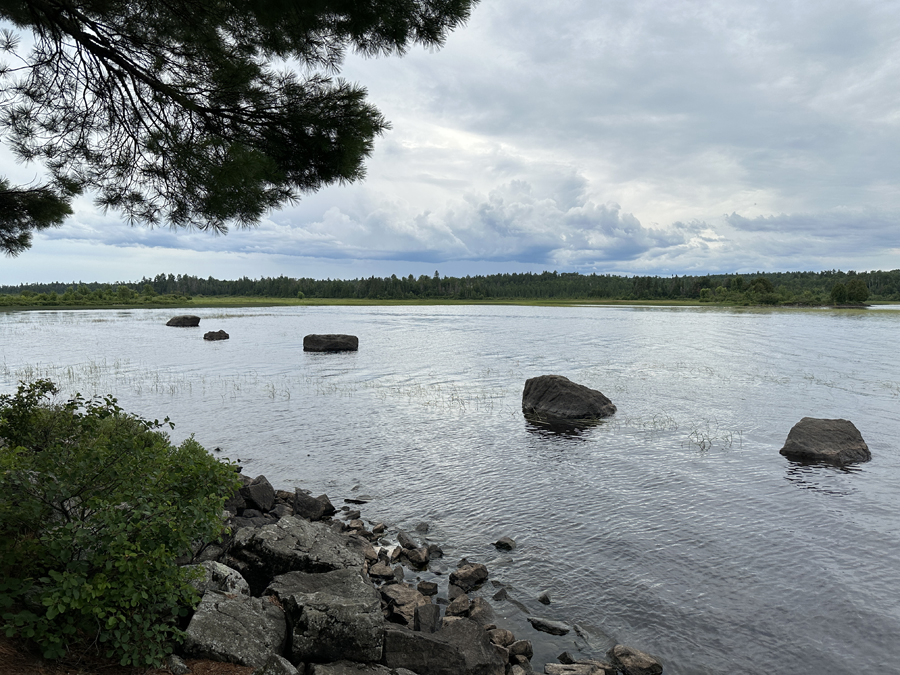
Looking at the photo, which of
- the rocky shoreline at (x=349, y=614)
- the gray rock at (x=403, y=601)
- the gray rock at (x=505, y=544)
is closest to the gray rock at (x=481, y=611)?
the rocky shoreline at (x=349, y=614)

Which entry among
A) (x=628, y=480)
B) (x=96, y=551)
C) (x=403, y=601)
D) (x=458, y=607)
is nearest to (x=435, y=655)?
Answer: (x=403, y=601)

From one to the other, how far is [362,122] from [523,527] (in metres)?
10.5

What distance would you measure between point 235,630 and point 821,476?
19.1m

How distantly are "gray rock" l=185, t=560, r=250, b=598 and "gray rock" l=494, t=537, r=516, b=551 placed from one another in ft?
21.6

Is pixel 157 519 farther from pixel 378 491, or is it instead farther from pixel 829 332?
pixel 829 332

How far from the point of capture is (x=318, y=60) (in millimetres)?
10523

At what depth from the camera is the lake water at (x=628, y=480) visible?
10195 millimetres

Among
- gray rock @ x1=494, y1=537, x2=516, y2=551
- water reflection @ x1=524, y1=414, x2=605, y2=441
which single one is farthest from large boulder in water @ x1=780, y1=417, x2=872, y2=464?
gray rock @ x1=494, y1=537, x2=516, y2=551

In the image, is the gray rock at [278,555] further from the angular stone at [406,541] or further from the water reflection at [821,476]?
the water reflection at [821,476]

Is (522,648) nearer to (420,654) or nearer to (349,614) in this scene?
(420,654)

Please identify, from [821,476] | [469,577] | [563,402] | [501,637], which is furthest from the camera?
[563,402]

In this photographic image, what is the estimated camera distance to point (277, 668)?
6457 millimetres

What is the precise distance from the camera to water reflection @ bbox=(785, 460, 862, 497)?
55.8 feet

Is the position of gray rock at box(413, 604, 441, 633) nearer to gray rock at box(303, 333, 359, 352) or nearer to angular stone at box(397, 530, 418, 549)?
angular stone at box(397, 530, 418, 549)
